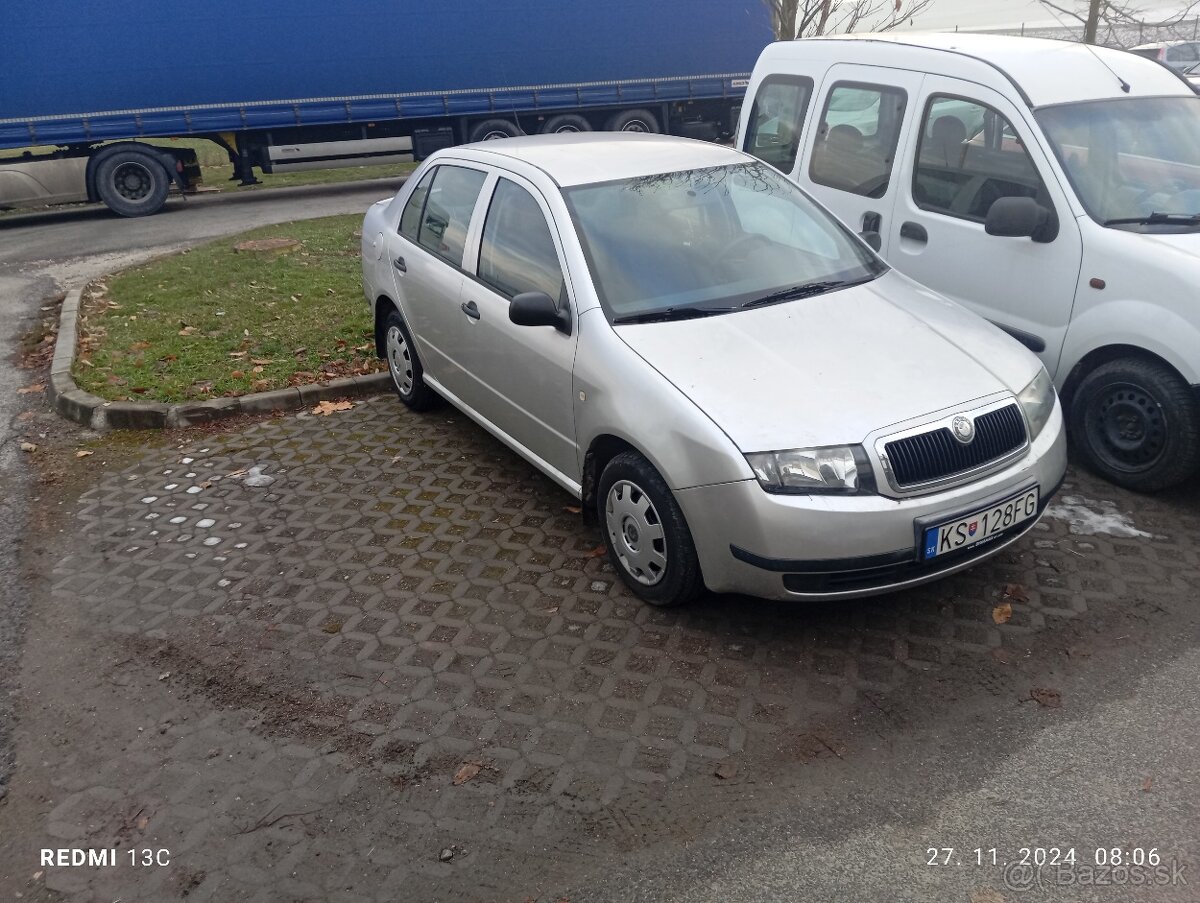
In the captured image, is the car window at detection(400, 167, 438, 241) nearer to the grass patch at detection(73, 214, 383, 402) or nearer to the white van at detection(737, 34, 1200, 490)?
the grass patch at detection(73, 214, 383, 402)

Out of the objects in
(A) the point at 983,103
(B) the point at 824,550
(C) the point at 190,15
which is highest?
(C) the point at 190,15

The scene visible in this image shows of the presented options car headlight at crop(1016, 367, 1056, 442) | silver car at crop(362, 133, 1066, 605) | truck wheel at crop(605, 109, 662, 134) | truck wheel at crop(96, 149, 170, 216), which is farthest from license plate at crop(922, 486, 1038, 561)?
truck wheel at crop(605, 109, 662, 134)

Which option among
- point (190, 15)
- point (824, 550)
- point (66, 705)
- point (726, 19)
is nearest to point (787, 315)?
point (824, 550)

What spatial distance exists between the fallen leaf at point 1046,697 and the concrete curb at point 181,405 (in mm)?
4653

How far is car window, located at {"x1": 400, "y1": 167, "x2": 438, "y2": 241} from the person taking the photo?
5906 mm

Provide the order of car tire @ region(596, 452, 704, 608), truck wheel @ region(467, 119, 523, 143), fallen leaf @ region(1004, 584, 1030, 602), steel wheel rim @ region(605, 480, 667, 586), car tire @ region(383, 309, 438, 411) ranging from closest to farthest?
car tire @ region(596, 452, 704, 608)
steel wheel rim @ region(605, 480, 667, 586)
fallen leaf @ region(1004, 584, 1030, 602)
car tire @ region(383, 309, 438, 411)
truck wheel @ region(467, 119, 523, 143)

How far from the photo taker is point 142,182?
619 inches

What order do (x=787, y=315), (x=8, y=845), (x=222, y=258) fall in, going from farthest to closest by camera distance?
1. (x=222, y=258)
2. (x=787, y=315)
3. (x=8, y=845)

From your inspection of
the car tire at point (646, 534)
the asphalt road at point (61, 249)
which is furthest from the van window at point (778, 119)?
the asphalt road at point (61, 249)

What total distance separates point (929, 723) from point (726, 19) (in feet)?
56.5

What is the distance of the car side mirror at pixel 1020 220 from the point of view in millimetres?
4949

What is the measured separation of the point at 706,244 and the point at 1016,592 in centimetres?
207

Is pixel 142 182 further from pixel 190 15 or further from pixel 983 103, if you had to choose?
pixel 983 103

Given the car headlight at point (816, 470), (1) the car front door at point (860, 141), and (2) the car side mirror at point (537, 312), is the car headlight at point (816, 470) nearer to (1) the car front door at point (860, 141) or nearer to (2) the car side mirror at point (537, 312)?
(2) the car side mirror at point (537, 312)
